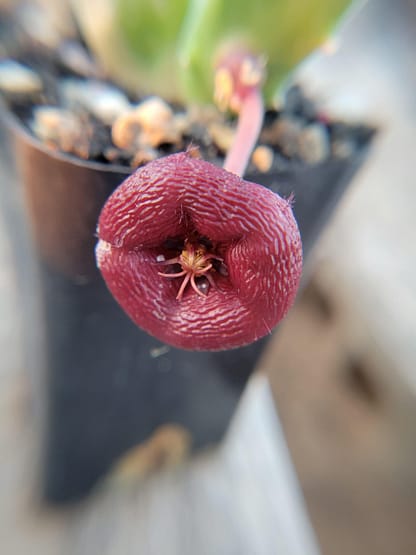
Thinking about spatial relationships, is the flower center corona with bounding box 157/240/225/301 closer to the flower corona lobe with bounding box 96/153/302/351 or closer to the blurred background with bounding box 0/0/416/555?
the flower corona lobe with bounding box 96/153/302/351

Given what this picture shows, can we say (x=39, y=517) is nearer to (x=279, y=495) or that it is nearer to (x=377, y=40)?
(x=279, y=495)

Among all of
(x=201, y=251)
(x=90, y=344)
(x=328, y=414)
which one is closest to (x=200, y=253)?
(x=201, y=251)

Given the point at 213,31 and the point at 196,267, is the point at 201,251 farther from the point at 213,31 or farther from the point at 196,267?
the point at 213,31

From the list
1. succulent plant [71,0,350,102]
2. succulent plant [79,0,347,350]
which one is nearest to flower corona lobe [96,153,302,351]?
succulent plant [79,0,347,350]

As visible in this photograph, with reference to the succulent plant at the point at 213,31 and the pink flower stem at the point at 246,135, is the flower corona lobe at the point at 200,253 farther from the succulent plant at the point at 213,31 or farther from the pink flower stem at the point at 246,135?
the succulent plant at the point at 213,31

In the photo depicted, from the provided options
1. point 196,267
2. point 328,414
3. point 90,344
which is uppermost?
point 196,267

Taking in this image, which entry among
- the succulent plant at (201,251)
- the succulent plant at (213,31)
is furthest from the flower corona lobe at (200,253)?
the succulent plant at (213,31)
